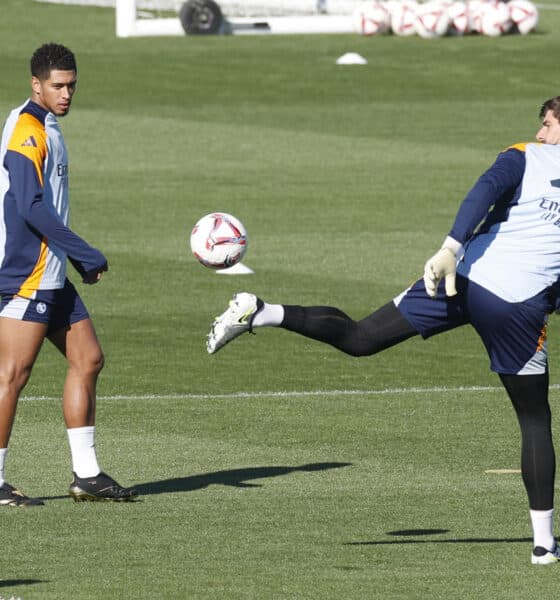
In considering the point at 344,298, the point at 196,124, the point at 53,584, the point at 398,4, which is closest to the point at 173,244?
the point at 344,298

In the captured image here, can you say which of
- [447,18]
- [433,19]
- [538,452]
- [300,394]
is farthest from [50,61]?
[447,18]

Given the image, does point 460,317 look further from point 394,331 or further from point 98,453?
point 98,453

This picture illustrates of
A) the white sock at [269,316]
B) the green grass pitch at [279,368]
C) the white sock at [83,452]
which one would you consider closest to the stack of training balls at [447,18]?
the green grass pitch at [279,368]

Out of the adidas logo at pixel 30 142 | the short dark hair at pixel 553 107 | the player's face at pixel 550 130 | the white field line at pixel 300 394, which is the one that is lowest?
the white field line at pixel 300 394

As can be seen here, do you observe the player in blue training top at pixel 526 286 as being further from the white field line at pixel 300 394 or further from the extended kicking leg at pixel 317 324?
the white field line at pixel 300 394

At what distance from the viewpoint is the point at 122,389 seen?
566 inches

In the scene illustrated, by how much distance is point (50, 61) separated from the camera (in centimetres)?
1000

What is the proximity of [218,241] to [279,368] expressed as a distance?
4.59 m

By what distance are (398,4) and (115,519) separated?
30.8 m

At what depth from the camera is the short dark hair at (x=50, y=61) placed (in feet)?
32.8

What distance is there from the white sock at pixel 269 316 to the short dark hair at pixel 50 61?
64.6 inches

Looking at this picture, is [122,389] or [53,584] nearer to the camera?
[53,584]

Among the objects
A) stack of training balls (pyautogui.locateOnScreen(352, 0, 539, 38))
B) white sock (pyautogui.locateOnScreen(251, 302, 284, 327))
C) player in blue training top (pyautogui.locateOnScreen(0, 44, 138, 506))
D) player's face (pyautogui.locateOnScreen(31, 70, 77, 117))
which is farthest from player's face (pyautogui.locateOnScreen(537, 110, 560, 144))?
stack of training balls (pyautogui.locateOnScreen(352, 0, 539, 38))

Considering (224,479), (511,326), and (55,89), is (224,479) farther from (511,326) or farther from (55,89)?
(511,326)
